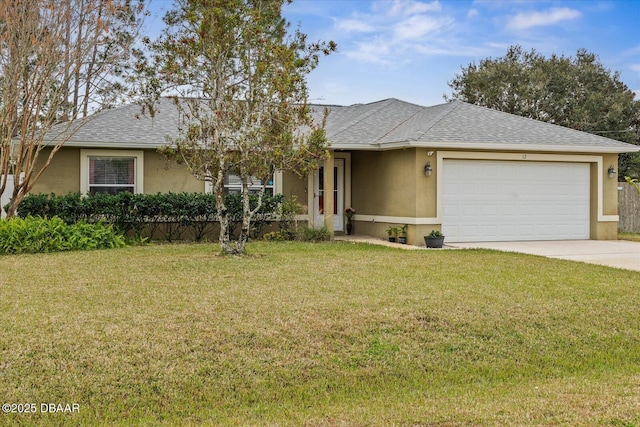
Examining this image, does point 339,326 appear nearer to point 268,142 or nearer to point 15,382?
point 15,382

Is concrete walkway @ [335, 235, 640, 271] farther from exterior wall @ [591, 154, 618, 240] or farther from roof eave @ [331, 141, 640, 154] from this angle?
roof eave @ [331, 141, 640, 154]

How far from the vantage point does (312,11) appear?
15.8m

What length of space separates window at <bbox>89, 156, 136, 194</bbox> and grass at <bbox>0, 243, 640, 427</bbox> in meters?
6.38

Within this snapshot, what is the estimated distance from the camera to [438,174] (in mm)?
15734

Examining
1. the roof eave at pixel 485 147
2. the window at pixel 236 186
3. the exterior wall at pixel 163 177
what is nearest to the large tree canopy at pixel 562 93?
the roof eave at pixel 485 147

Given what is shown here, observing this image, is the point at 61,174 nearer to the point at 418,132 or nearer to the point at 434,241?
the point at 418,132

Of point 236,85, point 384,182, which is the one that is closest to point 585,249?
point 384,182

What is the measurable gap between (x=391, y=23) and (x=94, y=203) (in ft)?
32.2

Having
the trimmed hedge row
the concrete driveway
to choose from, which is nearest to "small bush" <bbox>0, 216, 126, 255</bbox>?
the trimmed hedge row

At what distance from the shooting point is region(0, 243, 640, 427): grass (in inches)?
204

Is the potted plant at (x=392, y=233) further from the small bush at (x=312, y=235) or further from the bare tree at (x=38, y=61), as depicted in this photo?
the bare tree at (x=38, y=61)

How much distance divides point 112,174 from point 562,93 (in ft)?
94.3

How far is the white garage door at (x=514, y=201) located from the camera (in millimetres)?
16094

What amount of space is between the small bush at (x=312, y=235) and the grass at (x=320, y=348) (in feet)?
18.9
